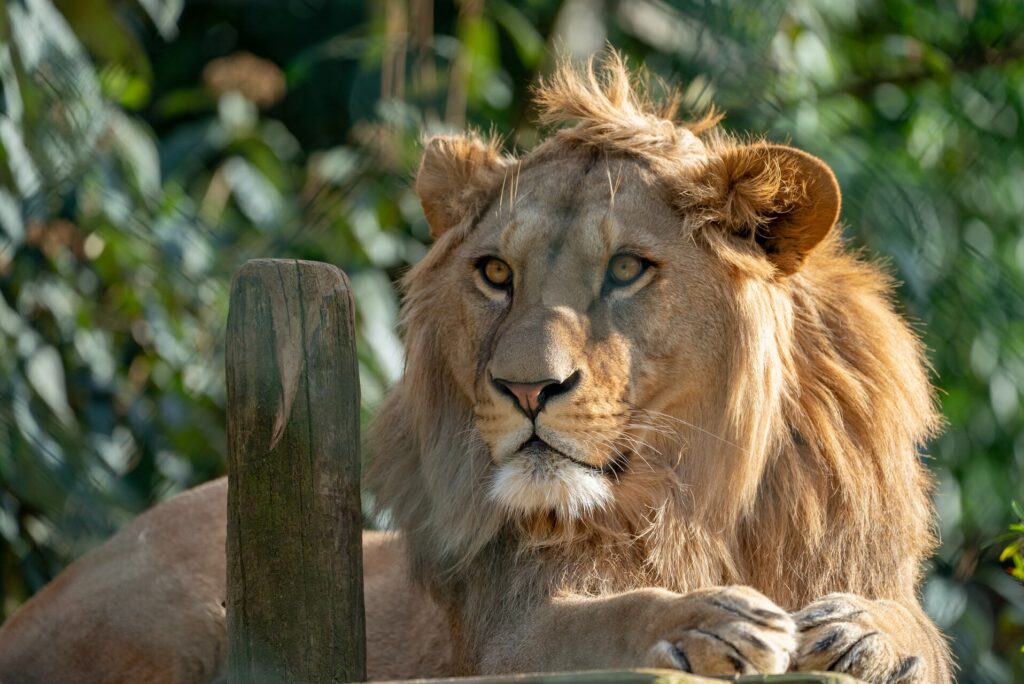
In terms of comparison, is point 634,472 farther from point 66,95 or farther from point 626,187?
point 66,95

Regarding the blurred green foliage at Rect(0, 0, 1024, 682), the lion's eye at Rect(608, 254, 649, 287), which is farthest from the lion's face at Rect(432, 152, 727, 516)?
the blurred green foliage at Rect(0, 0, 1024, 682)

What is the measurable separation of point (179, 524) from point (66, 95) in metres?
1.56

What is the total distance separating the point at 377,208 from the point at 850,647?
384 cm

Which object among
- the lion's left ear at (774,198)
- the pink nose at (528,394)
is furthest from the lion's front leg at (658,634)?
the lion's left ear at (774,198)

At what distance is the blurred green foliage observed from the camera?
15.9 feet

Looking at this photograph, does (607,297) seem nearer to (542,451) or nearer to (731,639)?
(542,451)

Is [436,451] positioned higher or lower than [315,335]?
lower

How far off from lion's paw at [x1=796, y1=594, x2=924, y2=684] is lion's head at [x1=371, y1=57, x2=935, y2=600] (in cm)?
45

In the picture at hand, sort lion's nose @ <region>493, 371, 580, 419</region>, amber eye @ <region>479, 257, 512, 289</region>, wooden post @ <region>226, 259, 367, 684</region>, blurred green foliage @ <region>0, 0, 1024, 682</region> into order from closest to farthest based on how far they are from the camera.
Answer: wooden post @ <region>226, 259, 367, 684</region>, lion's nose @ <region>493, 371, 580, 419</region>, amber eye @ <region>479, 257, 512, 289</region>, blurred green foliage @ <region>0, 0, 1024, 682</region>

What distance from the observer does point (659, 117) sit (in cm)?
318

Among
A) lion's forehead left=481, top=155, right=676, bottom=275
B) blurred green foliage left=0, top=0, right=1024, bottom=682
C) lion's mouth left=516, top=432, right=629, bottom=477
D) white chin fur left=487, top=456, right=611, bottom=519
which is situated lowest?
blurred green foliage left=0, top=0, right=1024, bottom=682

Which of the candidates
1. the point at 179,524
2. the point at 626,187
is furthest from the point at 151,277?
the point at 626,187

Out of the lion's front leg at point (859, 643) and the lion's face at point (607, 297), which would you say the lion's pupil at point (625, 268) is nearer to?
the lion's face at point (607, 297)

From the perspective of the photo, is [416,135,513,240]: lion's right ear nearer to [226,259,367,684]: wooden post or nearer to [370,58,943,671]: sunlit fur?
[370,58,943,671]: sunlit fur
